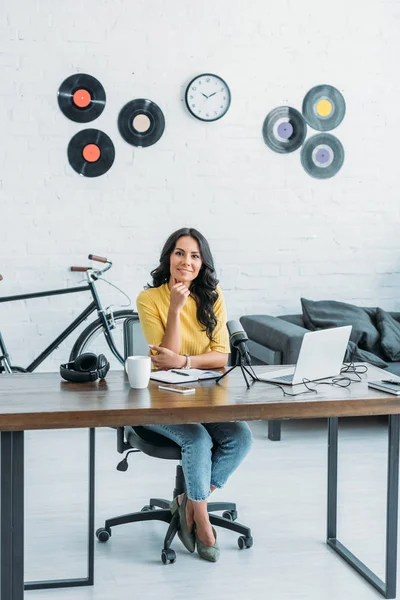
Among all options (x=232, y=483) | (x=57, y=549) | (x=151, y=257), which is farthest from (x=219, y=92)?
(x=57, y=549)

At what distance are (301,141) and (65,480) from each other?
2546 millimetres

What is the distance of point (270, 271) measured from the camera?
5098 millimetres

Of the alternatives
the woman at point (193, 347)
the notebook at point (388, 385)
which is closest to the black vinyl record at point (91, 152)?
the woman at point (193, 347)

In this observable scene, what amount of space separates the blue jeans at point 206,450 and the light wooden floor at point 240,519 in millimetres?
281

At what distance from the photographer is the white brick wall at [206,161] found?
471 cm

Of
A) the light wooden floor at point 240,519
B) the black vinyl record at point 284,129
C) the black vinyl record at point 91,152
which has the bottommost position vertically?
the light wooden floor at point 240,519

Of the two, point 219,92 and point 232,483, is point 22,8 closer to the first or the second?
point 219,92

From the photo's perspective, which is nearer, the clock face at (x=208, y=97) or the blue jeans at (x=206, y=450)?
the blue jeans at (x=206, y=450)

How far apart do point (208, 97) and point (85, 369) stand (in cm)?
274

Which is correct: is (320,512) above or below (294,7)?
below

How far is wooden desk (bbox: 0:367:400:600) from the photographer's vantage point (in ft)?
6.96

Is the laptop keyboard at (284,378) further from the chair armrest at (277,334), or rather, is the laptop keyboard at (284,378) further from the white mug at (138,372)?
the chair armrest at (277,334)

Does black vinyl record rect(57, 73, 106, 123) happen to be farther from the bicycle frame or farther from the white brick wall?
the bicycle frame

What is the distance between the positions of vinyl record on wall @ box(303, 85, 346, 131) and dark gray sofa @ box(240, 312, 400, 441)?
1.19 m
